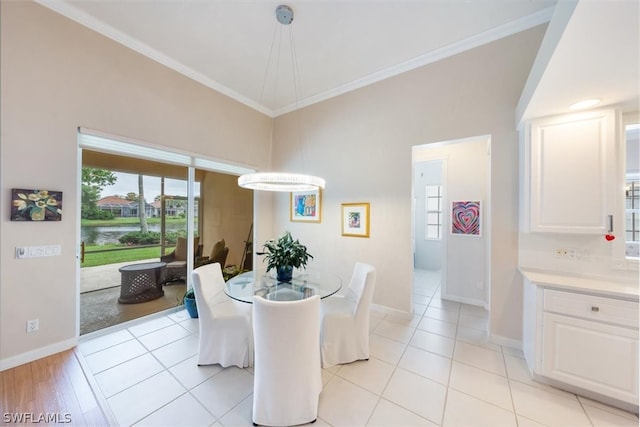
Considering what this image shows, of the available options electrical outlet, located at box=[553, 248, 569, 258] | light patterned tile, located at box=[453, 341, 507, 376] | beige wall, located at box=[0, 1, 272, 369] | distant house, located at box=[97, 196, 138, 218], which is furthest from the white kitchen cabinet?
beige wall, located at box=[0, 1, 272, 369]

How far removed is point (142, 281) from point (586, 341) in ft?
15.2

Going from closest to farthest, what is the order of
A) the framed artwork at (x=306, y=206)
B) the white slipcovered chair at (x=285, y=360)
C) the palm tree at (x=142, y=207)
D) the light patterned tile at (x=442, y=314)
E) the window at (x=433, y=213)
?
1. the white slipcovered chair at (x=285, y=360)
2. the palm tree at (x=142, y=207)
3. the light patterned tile at (x=442, y=314)
4. the framed artwork at (x=306, y=206)
5. the window at (x=433, y=213)

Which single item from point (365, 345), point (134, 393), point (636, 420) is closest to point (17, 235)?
point (134, 393)

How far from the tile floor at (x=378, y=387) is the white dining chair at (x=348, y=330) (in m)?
0.10

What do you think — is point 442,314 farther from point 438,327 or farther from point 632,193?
point 632,193

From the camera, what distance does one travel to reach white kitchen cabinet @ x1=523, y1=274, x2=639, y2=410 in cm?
166

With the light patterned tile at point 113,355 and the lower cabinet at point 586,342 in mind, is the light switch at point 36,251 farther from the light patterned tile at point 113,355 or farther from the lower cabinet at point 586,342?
the lower cabinet at point 586,342

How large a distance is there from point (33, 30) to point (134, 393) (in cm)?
339

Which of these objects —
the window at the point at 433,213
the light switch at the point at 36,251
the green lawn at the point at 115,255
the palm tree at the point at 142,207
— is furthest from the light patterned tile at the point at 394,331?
the window at the point at 433,213

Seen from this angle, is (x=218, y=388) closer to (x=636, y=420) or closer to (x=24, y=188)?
(x=24, y=188)

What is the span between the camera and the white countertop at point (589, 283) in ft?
5.60

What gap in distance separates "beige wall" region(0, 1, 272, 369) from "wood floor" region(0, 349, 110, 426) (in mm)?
254

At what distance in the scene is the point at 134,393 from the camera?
1.86 m

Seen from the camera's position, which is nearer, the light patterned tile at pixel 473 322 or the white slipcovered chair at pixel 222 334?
the white slipcovered chair at pixel 222 334
